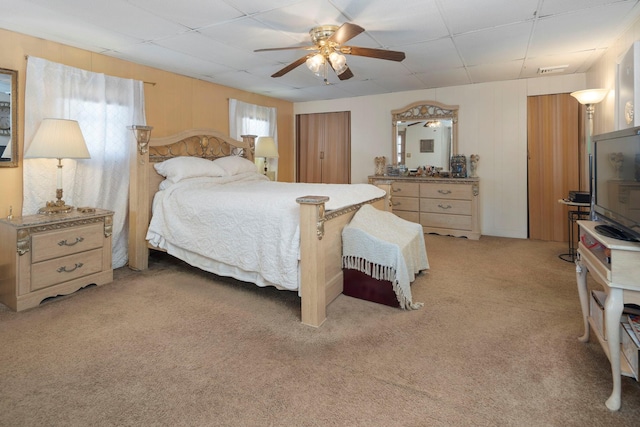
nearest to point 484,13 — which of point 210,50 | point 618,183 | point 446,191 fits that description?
point 618,183

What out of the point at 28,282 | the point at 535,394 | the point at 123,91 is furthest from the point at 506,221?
the point at 28,282

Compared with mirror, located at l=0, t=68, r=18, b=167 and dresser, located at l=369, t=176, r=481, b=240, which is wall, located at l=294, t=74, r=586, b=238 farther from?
mirror, located at l=0, t=68, r=18, b=167

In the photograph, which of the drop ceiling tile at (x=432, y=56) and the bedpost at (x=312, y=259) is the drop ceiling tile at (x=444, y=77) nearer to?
the drop ceiling tile at (x=432, y=56)

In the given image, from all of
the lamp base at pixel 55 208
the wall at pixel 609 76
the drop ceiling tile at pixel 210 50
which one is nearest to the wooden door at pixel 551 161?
the wall at pixel 609 76

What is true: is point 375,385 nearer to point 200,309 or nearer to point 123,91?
point 200,309

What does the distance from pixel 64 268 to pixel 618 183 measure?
3962 mm

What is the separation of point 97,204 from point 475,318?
3732mm

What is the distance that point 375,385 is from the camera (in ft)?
5.79

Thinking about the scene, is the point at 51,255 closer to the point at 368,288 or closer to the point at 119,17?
the point at 119,17

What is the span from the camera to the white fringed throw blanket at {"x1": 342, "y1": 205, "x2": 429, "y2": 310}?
102 inches

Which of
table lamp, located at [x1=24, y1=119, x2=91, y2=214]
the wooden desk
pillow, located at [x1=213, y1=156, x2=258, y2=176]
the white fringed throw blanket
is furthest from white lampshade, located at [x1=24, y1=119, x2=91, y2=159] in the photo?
the wooden desk

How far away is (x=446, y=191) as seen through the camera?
5.17m

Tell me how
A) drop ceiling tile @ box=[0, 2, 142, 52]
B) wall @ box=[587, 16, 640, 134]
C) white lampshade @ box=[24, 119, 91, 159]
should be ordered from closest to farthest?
drop ceiling tile @ box=[0, 2, 142, 52] → white lampshade @ box=[24, 119, 91, 159] → wall @ box=[587, 16, 640, 134]

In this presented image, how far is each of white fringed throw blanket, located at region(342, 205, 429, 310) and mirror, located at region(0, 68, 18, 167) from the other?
2983 millimetres
